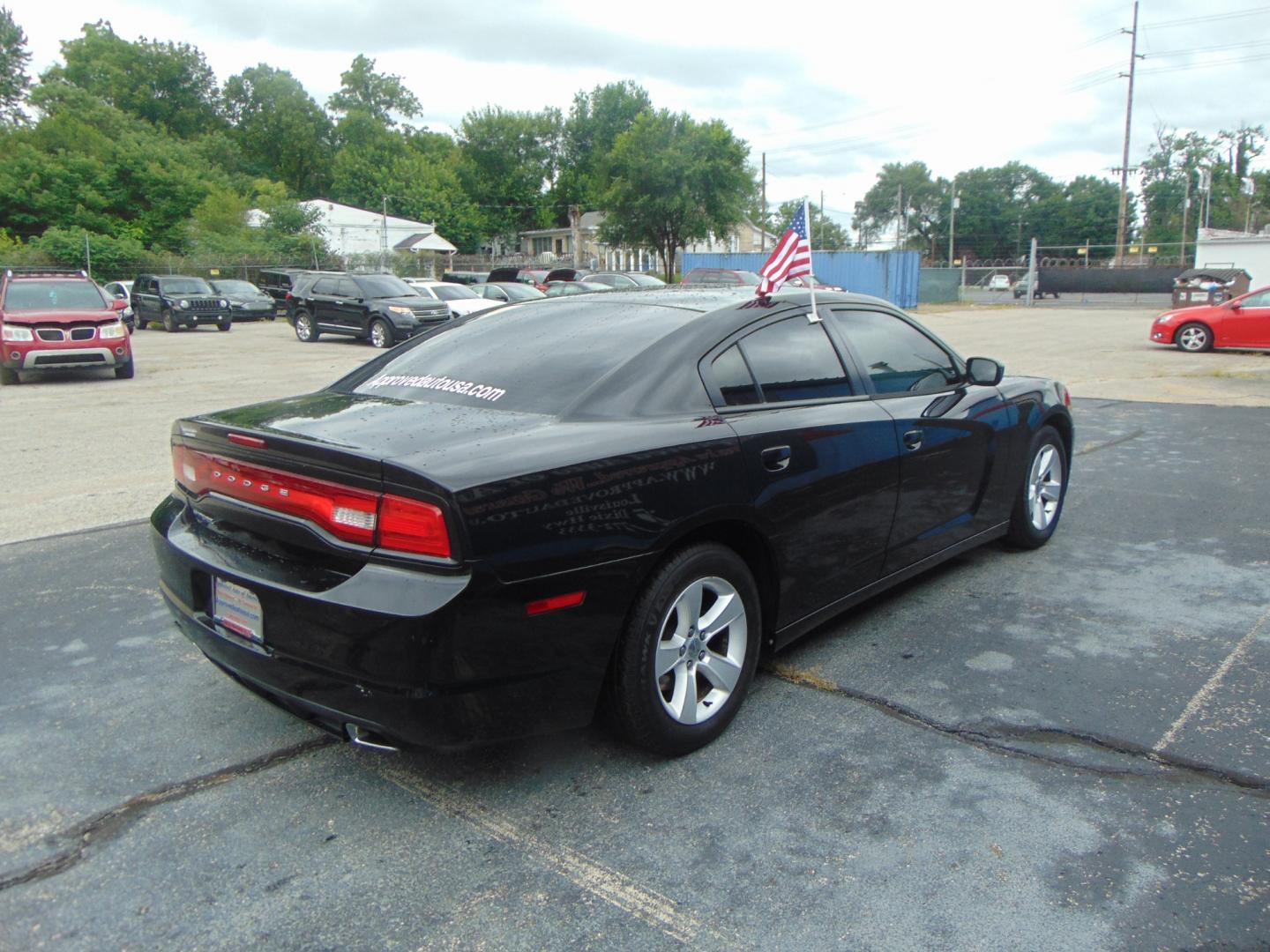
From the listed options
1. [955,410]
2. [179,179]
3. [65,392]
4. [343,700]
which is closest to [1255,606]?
[955,410]

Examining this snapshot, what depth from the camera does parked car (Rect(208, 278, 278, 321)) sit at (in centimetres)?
3158

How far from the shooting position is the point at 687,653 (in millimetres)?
3133

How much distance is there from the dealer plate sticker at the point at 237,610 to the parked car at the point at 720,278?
25.4 m

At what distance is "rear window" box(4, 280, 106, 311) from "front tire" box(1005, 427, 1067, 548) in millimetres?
14399

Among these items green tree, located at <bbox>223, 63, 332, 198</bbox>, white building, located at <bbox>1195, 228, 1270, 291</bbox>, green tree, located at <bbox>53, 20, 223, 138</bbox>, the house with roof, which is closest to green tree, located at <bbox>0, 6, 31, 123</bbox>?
green tree, located at <bbox>53, 20, 223, 138</bbox>

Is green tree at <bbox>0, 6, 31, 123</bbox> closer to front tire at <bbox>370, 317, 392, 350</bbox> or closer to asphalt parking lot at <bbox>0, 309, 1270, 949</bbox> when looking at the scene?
front tire at <bbox>370, 317, 392, 350</bbox>

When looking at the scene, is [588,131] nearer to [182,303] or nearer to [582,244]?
[582,244]

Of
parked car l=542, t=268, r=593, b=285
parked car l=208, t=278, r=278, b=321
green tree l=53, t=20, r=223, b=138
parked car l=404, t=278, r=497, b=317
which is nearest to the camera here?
parked car l=404, t=278, r=497, b=317

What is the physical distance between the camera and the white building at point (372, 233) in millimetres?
62250

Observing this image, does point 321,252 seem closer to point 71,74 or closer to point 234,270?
point 234,270

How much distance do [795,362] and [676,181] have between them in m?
44.6

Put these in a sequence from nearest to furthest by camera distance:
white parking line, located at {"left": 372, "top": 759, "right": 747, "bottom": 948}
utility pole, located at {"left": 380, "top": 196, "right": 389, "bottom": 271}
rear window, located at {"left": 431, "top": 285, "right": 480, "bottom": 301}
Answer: white parking line, located at {"left": 372, "top": 759, "right": 747, "bottom": 948} < rear window, located at {"left": 431, "top": 285, "right": 480, "bottom": 301} < utility pole, located at {"left": 380, "top": 196, "right": 389, "bottom": 271}

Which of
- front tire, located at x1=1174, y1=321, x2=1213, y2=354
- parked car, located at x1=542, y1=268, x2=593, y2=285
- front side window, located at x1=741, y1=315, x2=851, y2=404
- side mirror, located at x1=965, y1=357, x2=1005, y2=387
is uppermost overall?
parked car, located at x1=542, y1=268, x2=593, y2=285

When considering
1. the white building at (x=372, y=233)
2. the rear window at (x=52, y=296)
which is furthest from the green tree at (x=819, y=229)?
the rear window at (x=52, y=296)
